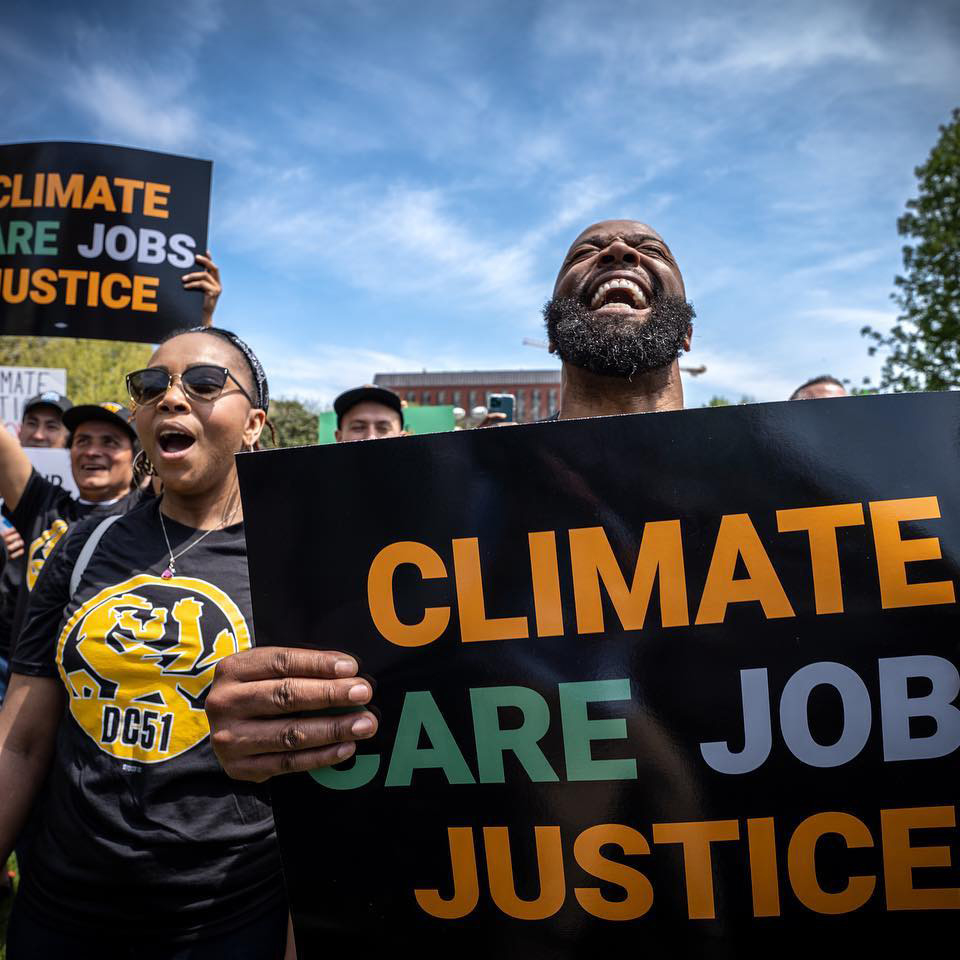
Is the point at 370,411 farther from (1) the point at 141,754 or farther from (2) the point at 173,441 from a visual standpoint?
(1) the point at 141,754

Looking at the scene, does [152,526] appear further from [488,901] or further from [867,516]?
[867,516]

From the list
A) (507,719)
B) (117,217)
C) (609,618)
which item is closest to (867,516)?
(609,618)

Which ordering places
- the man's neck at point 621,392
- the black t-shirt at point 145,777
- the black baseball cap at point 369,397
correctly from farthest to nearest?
the black baseball cap at point 369,397, the man's neck at point 621,392, the black t-shirt at point 145,777

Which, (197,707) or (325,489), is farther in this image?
(197,707)

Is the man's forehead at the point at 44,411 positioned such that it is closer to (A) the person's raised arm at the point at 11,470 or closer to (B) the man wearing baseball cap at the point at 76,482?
(B) the man wearing baseball cap at the point at 76,482

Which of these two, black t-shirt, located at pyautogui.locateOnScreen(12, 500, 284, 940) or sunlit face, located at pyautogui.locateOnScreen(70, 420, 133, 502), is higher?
sunlit face, located at pyautogui.locateOnScreen(70, 420, 133, 502)

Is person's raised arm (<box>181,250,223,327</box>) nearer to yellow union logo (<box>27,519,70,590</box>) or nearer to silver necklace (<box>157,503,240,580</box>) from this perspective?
yellow union logo (<box>27,519,70,590</box>)

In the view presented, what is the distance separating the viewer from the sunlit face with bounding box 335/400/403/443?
445cm

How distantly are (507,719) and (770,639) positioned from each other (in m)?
0.46

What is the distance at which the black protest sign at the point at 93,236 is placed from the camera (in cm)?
348

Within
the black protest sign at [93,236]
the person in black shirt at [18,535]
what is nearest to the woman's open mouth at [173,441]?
the person in black shirt at [18,535]

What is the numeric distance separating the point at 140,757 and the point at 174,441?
2.51 feet

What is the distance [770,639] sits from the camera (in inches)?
46.9

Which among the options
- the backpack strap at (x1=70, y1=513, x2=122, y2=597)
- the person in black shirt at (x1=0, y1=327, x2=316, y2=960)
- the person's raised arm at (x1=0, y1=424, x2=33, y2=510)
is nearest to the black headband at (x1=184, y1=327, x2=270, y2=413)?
the person in black shirt at (x1=0, y1=327, x2=316, y2=960)
